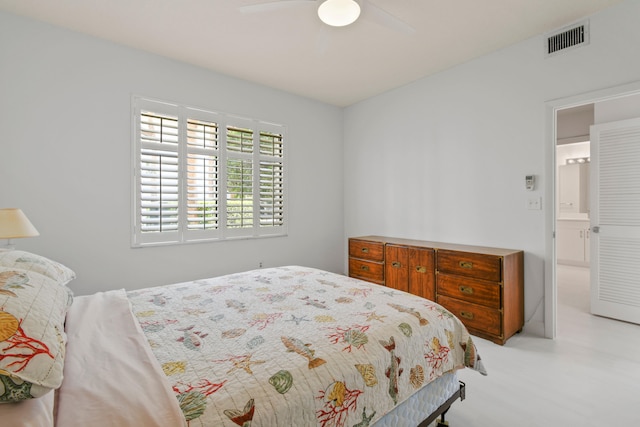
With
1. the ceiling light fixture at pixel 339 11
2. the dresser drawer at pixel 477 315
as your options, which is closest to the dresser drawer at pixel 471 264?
the dresser drawer at pixel 477 315

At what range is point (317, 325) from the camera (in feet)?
4.77

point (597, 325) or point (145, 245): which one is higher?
point (145, 245)

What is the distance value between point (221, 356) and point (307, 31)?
8.78ft

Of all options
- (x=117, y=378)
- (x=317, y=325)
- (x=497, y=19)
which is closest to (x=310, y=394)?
(x=317, y=325)

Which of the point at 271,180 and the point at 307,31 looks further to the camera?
the point at 271,180

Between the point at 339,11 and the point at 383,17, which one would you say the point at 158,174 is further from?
the point at 383,17

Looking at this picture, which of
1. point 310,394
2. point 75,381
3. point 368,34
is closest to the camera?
point 75,381

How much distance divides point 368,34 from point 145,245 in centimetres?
294

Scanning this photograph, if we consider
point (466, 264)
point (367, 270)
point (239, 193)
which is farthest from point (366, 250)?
point (239, 193)

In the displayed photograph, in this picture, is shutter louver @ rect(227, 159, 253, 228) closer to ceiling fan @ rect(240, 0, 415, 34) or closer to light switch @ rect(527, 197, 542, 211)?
ceiling fan @ rect(240, 0, 415, 34)

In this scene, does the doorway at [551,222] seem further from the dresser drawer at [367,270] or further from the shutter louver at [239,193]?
the shutter louver at [239,193]

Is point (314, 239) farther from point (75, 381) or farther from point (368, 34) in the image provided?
point (75, 381)

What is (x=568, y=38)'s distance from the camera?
2652 millimetres

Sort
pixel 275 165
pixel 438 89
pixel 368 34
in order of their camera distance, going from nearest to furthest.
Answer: pixel 368 34 < pixel 438 89 < pixel 275 165
